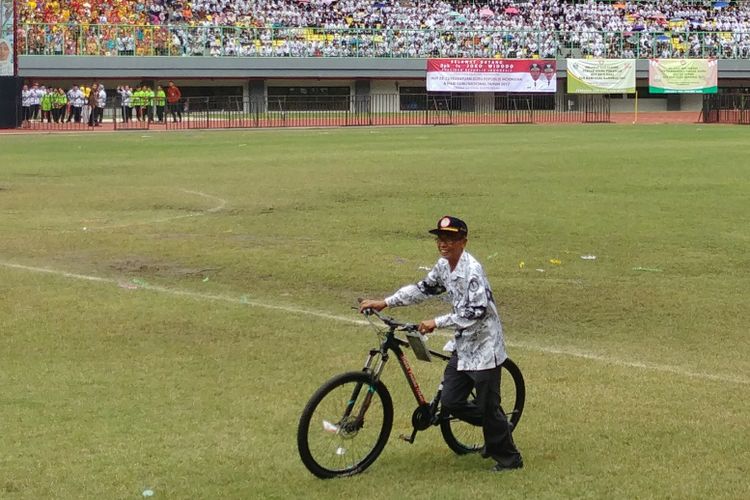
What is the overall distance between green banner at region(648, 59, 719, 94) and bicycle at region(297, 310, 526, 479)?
173 ft

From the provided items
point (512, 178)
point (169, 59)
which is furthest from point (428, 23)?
point (512, 178)

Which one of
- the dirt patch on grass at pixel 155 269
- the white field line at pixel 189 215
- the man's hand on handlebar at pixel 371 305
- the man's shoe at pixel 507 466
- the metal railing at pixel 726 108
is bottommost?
the man's shoe at pixel 507 466

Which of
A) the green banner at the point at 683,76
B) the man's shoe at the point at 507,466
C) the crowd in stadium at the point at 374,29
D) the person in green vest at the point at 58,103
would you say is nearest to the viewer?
the man's shoe at the point at 507,466

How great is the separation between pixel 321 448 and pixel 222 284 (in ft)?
20.9

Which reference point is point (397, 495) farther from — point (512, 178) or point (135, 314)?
point (512, 178)

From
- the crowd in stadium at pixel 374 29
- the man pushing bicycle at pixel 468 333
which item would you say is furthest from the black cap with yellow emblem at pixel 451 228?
the crowd in stadium at pixel 374 29

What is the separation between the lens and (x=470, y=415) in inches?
257

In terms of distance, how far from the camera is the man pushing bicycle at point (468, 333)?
20.6 ft

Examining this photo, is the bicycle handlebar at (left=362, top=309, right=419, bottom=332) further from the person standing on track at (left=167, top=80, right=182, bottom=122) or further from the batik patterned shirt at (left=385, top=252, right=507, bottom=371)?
the person standing on track at (left=167, top=80, right=182, bottom=122)

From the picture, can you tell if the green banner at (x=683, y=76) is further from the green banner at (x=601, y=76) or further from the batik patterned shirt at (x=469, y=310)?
the batik patterned shirt at (x=469, y=310)

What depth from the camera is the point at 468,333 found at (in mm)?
6395

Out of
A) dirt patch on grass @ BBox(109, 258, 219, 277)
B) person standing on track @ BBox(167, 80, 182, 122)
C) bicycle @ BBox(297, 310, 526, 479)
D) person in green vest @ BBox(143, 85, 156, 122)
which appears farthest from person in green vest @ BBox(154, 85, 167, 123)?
bicycle @ BBox(297, 310, 526, 479)

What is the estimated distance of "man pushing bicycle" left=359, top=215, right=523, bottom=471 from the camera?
6.27m

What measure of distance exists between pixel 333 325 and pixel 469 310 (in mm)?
4448
